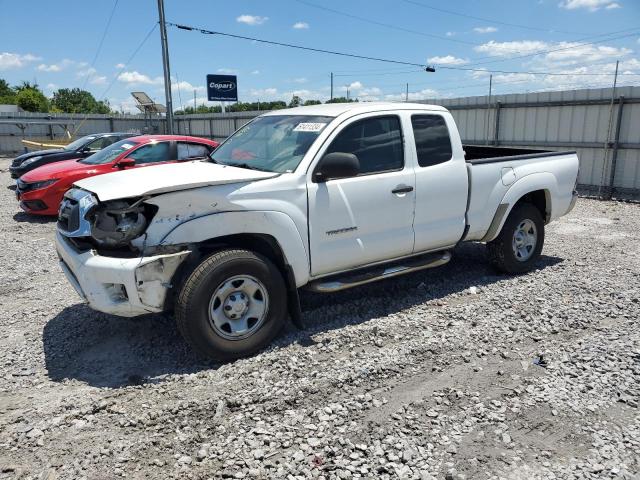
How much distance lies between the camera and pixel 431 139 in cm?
543

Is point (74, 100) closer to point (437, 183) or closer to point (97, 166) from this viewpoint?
point (97, 166)

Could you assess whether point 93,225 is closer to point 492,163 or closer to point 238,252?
point 238,252

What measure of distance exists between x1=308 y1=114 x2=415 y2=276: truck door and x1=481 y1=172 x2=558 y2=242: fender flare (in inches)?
53.8

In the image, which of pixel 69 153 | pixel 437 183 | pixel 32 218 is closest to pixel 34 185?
pixel 32 218

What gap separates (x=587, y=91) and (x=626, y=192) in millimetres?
2679

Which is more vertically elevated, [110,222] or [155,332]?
[110,222]

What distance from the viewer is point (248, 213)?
13.5 ft

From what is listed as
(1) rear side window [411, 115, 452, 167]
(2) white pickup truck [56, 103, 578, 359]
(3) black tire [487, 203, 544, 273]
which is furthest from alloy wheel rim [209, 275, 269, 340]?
(3) black tire [487, 203, 544, 273]

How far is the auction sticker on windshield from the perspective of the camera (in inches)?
187

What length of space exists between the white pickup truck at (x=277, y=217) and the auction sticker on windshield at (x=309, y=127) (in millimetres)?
16

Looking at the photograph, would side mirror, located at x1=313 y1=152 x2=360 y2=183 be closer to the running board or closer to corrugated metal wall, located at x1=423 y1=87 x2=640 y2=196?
the running board

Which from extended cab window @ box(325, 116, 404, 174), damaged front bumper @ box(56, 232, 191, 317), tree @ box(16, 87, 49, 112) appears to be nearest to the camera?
damaged front bumper @ box(56, 232, 191, 317)

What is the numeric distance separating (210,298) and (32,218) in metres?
8.48

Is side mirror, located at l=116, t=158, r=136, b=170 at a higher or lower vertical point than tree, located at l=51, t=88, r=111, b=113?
lower
